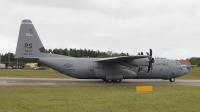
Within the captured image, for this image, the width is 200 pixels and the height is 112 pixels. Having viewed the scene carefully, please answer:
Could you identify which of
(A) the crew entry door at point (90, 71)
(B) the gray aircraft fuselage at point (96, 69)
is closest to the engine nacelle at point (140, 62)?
(B) the gray aircraft fuselage at point (96, 69)

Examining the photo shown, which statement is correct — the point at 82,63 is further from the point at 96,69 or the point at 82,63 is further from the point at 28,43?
the point at 28,43

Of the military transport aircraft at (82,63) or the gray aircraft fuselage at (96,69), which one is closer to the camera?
the military transport aircraft at (82,63)

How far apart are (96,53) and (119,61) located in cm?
11323

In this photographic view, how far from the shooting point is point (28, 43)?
2898cm

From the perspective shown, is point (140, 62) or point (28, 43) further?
point (140, 62)

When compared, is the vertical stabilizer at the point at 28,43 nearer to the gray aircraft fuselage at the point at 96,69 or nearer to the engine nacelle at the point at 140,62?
the gray aircraft fuselage at the point at 96,69

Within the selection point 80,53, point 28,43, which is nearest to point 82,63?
point 28,43

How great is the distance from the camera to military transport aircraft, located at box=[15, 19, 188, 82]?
29.0 m

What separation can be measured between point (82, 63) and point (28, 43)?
6.81m

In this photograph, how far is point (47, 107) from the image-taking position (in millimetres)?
11383

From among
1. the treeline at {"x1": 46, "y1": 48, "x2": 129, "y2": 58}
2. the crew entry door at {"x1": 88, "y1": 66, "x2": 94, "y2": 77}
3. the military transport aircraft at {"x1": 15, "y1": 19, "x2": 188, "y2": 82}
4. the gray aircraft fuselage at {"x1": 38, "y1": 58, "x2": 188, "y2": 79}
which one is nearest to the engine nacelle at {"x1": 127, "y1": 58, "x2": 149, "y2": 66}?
the military transport aircraft at {"x1": 15, "y1": 19, "x2": 188, "y2": 82}

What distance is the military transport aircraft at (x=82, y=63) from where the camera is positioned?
2897 cm

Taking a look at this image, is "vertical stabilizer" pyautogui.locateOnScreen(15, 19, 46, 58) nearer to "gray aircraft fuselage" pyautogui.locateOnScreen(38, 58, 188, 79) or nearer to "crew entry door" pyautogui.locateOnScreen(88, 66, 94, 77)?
"gray aircraft fuselage" pyautogui.locateOnScreen(38, 58, 188, 79)

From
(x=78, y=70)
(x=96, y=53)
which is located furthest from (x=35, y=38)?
(x=96, y=53)
